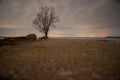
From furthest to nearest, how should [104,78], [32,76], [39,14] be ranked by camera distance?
1. [39,14]
2. [32,76]
3. [104,78]

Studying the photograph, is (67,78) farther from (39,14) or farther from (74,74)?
(39,14)

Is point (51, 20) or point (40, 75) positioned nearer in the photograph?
point (40, 75)

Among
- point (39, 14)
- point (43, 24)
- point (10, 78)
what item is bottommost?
point (10, 78)

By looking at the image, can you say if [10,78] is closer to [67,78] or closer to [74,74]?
[67,78]

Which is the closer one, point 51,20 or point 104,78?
point 104,78

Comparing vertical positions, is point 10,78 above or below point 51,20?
below

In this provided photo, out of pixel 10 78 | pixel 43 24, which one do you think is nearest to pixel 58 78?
pixel 10 78

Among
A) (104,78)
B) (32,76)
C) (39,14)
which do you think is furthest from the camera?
(39,14)

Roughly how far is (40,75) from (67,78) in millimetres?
767

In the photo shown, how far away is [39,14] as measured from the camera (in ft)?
84.5

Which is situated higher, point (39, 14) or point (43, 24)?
point (39, 14)

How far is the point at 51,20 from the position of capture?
86.6 feet

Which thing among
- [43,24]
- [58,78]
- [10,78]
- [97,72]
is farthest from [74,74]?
[43,24]

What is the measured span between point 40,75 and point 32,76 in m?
0.22
